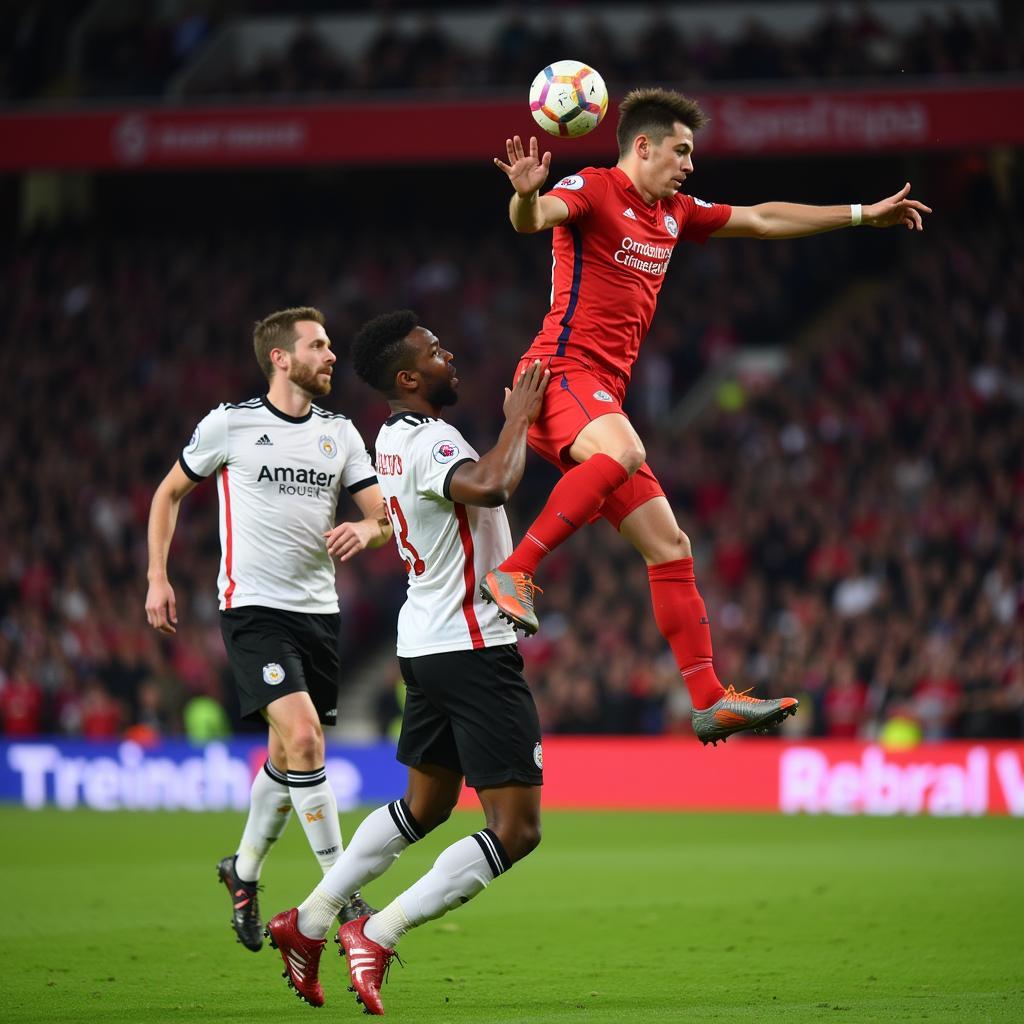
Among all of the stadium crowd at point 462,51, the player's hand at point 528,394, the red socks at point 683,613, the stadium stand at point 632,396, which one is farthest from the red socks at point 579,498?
the stadium crowd at point 462,51

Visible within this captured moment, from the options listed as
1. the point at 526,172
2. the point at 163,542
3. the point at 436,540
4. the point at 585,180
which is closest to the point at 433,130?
the point at 163,542

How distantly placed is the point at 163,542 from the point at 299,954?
2.20 metres

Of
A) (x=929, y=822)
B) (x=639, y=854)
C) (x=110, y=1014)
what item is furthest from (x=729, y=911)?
(x=929, y=822)

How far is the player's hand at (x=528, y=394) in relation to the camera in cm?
669

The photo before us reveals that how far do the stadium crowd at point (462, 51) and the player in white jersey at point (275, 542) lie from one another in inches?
564

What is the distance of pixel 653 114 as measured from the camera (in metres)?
7.13

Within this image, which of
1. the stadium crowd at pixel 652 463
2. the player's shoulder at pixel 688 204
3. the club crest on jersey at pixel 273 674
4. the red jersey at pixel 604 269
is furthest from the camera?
the stadium crowd at pixel 652 463

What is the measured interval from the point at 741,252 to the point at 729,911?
16705 mm

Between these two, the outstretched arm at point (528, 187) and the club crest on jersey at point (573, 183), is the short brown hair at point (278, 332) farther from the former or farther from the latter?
the outstretched arm at point (528, 187)

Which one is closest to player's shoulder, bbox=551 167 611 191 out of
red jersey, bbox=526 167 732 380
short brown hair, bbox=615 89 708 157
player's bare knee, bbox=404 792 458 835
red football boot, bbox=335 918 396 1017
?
red jersey, bbox=526 167 732 380

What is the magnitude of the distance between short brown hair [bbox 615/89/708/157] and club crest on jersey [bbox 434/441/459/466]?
1502mm

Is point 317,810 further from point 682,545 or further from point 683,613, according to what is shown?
point 682,545

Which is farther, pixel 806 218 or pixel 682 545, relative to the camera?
pixel 806 218

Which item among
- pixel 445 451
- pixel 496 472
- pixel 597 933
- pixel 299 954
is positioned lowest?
pixel 597 933
